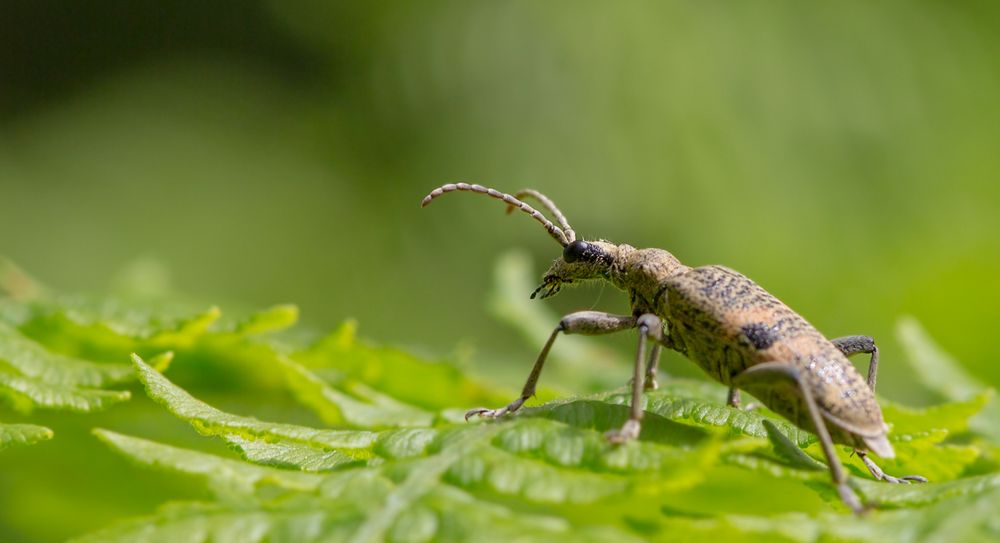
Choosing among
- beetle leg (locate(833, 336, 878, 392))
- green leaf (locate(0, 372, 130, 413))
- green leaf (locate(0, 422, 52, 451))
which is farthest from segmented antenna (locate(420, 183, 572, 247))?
green leaf (locate(0, 422, 52, 451))

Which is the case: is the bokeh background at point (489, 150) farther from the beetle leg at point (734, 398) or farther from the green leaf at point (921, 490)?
the green leaf at point (921, 490)

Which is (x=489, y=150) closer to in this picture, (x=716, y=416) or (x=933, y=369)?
(x=933, y=369)

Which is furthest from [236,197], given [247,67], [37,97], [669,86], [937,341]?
[937,341]

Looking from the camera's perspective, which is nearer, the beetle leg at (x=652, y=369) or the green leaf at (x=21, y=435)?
the green leaf at (x=21, y=435)

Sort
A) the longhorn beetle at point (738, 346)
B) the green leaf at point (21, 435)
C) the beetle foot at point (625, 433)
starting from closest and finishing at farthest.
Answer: the beetle foot at point (625, 433) < the green leaf at point (21, 435) < the longhorn beetle at point (738, 346)

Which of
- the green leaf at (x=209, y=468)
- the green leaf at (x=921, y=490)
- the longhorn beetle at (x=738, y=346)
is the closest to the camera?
the green leaf at (x=209, y=468)

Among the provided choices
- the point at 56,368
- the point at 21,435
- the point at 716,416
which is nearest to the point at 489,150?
the point at 56,368

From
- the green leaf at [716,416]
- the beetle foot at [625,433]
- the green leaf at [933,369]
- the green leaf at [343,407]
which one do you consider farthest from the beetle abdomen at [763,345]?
the green leaf at [933,369]
